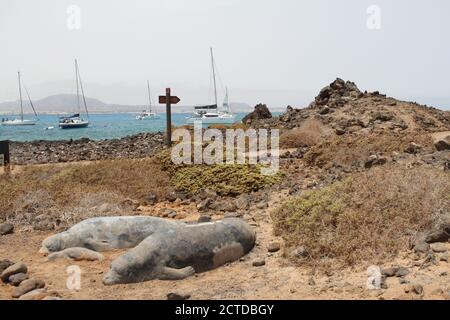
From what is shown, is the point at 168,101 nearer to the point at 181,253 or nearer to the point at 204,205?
the point at 204,205

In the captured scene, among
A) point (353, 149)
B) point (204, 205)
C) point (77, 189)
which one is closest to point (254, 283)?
point (204, 205)

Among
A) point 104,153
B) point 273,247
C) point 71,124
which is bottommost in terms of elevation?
point 71,124

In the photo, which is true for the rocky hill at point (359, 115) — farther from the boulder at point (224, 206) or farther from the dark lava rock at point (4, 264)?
the dark lava rock at point (4, 264)

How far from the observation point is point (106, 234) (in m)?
8.41

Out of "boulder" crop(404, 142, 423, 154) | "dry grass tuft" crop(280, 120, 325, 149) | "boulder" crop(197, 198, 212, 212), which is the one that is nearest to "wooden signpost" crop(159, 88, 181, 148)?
"dry grass tuft" crop(280, 120, 325, 149)

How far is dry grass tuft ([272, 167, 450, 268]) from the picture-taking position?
→ 705 cm

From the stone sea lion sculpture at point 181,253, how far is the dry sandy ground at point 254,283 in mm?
143

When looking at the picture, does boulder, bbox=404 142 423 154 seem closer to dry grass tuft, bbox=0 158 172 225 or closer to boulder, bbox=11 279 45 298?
dry grass tuft, bbox=0 158 172 225

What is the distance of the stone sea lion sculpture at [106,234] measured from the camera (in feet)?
27.2

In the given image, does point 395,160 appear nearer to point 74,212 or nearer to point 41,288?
point 74,212

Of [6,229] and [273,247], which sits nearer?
[273,247]

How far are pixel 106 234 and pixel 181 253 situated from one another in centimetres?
198

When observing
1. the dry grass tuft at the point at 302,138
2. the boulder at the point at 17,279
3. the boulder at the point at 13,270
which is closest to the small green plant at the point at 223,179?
the dry grass tuft at the point at 302,138
